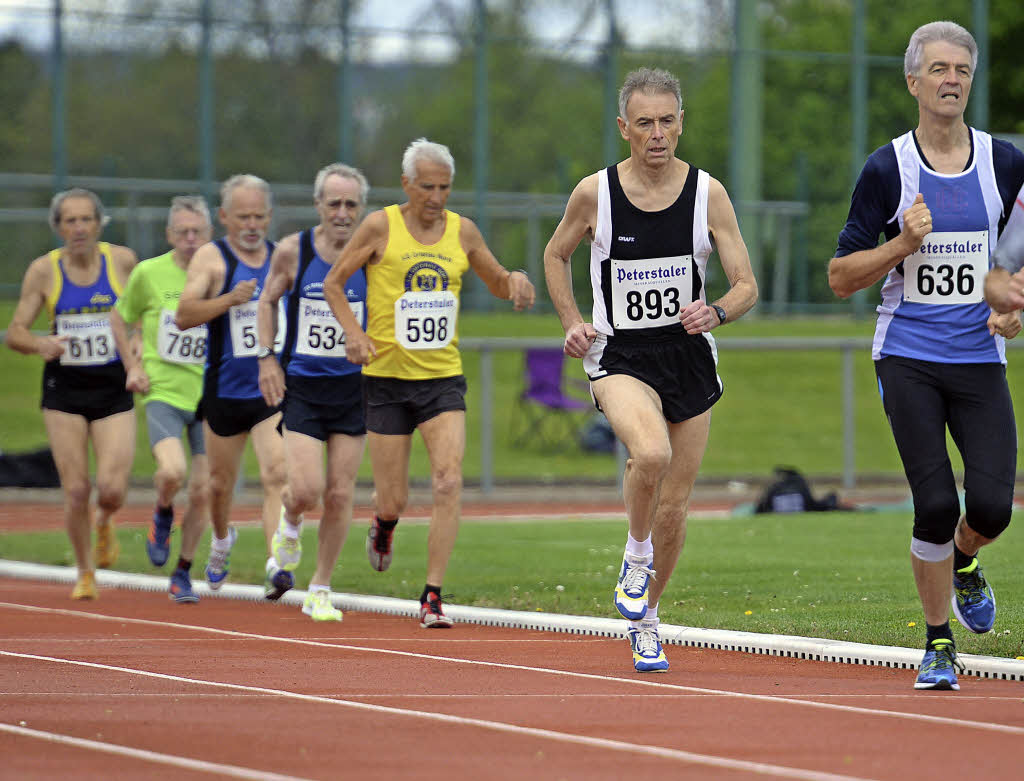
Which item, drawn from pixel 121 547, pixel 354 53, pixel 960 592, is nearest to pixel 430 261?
pixel 960 592

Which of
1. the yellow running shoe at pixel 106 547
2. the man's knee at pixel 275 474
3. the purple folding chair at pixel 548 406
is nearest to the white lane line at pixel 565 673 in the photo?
the man's knee at pixel 275 474

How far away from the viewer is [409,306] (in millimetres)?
9945

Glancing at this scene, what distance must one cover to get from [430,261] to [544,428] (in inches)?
645

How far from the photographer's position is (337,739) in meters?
5.84

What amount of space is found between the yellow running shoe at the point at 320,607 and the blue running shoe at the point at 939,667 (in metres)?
4.06

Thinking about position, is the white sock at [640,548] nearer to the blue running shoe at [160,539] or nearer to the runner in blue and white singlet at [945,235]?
the runner in blue and white singlet at [945,235]

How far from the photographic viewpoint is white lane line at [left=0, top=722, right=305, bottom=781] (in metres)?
5.19

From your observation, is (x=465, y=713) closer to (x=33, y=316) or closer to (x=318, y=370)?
(x=318, y=370)

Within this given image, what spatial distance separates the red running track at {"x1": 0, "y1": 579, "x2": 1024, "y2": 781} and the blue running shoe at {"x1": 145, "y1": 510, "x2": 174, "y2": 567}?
3162mm

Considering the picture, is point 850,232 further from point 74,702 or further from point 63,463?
point 63,463

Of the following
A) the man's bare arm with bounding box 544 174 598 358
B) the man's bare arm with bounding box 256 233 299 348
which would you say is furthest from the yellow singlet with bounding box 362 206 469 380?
the man's bare arm with bounding box 544 174 598 358

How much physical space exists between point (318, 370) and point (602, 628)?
2337 millimetres

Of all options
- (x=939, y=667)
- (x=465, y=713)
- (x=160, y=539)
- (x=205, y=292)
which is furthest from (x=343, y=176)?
(x=939, y=667)

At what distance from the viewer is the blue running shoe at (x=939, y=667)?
22.4ft
